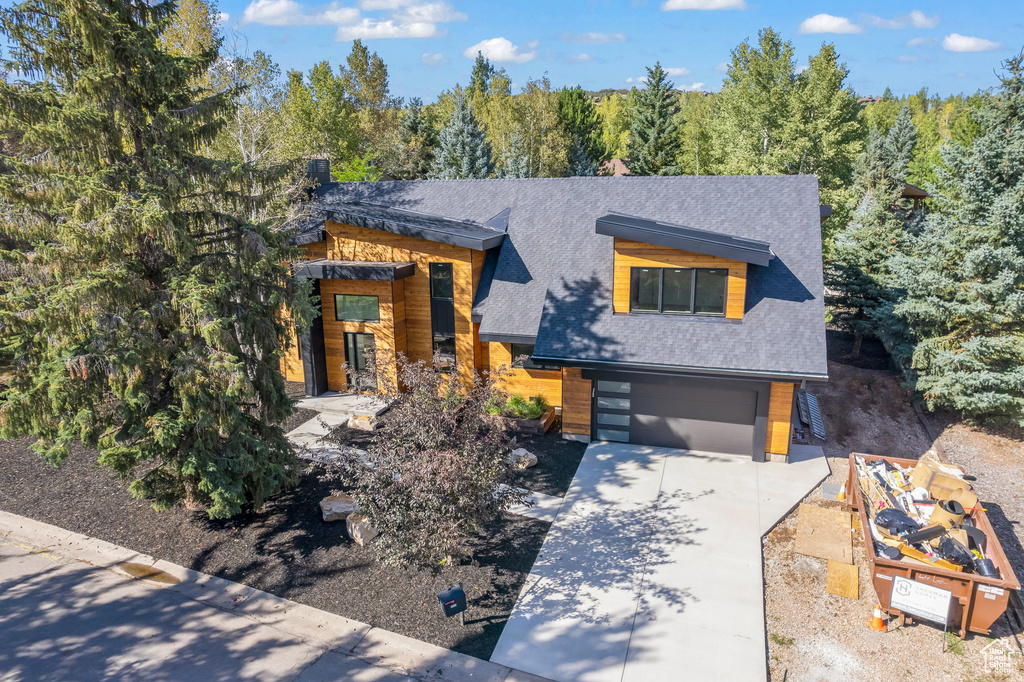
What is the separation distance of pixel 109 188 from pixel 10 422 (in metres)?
4.07

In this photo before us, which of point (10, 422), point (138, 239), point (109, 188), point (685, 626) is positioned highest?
point (109, 188)

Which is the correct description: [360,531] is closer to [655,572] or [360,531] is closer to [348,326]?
[655,572]

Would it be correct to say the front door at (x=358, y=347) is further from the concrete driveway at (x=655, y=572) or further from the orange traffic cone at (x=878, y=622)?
the orange traffic cone at (x=878, y=622)

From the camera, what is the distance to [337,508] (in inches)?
466

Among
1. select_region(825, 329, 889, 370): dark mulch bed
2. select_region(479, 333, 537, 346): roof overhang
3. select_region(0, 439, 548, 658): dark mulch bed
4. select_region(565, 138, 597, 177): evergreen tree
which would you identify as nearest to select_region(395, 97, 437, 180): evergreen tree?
select_region(565, 138, 597, 177): evergreen tree

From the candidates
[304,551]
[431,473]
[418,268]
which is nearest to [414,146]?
[418,268]

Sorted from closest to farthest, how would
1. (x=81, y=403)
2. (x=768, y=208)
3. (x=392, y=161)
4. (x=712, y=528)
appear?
(x=81, y=403) < (x=712, y=528) < (x=768, y=208) < (x=392, y=161)

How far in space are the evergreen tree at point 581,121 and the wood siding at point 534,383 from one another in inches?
1448

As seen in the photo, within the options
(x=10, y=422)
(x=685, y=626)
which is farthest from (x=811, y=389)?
(x=10, y=422)

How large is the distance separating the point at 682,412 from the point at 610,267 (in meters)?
4.55

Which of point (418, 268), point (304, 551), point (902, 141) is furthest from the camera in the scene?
point (902, 141)

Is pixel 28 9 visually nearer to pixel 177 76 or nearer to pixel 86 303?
pixel 177 76

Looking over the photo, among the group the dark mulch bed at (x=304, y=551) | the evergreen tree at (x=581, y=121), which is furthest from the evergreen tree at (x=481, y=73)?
the dark mulch bed at (x=304, y=551)

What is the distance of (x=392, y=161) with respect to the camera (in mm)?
41156
